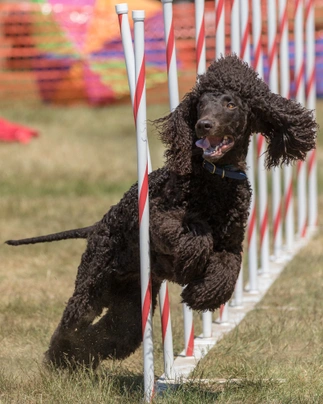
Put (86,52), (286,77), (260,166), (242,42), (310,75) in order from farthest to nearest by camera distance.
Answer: (86,52)
(310,75)
(286,77)
(260,166)
(242,42)

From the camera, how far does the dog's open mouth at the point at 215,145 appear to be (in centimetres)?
371

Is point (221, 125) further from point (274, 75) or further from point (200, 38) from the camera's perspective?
point (274, 75)

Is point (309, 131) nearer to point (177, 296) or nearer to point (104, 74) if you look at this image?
point (177, 296)

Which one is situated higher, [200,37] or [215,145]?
[200,37]

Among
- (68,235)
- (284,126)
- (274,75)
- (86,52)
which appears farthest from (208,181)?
(86,52)

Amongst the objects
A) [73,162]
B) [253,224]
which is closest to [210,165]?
[253,224]

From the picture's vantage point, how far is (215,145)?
3.77 meters

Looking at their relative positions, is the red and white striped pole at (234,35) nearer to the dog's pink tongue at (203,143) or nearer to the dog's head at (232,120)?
the dog's head at (232,120)

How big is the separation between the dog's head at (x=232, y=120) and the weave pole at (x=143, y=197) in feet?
0.34

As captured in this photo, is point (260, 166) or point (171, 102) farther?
point (260, 166)

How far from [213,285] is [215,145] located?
1.97 ft

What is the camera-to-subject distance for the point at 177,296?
20.4 ft

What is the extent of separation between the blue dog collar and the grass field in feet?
3.21

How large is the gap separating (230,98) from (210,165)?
304 mm
